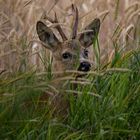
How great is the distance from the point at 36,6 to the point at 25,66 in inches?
77.7

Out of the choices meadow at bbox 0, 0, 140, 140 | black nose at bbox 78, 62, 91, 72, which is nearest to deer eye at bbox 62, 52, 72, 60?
meadow at bbox 0, 0, 140, 140

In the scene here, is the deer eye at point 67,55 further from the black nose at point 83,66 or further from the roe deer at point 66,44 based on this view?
the black nose at point 83,66

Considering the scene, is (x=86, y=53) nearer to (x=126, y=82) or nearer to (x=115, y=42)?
(x=115, y=42)

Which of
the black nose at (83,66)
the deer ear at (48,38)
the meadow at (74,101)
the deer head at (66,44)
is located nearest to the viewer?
the meadow at (74,101)

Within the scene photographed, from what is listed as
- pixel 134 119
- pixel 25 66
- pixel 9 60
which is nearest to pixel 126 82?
pixel 134 119

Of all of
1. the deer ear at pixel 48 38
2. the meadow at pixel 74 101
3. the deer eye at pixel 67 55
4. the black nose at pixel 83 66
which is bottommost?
the meadow at pixel 74 101

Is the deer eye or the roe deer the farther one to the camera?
the deer eye

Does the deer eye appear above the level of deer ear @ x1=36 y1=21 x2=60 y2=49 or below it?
below

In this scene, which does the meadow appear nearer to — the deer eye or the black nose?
the black nose

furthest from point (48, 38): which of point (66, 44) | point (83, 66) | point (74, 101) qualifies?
point (74, 101)

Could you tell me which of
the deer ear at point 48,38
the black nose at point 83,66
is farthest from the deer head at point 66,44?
the black nose at point 83,66

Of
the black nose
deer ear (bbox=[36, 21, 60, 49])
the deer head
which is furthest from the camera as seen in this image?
deer ear (bbox=[36, 21, 60, 49])

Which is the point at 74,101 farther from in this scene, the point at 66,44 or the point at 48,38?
the point at 48,38

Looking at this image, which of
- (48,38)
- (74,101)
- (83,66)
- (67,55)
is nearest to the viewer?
(74,101)
